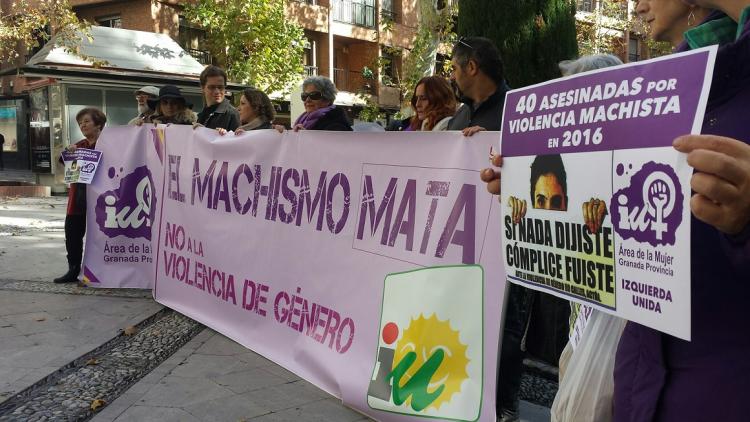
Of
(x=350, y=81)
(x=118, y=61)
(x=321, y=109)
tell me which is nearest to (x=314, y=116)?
(x=321, y=109)

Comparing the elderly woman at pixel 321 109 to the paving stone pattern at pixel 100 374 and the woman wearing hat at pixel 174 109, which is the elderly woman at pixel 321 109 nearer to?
the woman wearing hat at pixel 174 109

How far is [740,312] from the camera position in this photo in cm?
116

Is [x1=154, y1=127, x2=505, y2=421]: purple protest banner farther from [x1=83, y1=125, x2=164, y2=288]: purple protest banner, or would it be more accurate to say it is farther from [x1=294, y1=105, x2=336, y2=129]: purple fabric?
[x1=83, y1=125, x2=164, y2=288]: purple protest banner

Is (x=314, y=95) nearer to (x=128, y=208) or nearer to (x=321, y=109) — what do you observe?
(x=321, y=109)

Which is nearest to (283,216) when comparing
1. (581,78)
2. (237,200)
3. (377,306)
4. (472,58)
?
(237,200)

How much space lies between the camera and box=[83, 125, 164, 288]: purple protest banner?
610 cm

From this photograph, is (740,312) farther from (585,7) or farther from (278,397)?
(585,7)

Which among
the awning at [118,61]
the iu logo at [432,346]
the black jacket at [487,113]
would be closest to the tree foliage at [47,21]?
the awning at [118,61]

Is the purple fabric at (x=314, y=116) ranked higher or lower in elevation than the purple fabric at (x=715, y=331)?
higher

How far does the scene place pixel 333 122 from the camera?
5090 mm

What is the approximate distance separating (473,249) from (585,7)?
122ft

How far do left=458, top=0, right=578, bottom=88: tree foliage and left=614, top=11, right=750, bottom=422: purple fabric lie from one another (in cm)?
637

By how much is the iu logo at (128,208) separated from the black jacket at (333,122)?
1846 mm

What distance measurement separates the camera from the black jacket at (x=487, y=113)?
3557 millimetres
